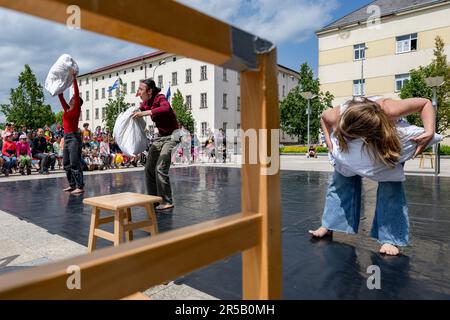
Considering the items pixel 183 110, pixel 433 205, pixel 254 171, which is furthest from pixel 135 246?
pixel 183 110

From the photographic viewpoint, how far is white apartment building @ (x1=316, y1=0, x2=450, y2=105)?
2598cm

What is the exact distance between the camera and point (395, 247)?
2.63 metres

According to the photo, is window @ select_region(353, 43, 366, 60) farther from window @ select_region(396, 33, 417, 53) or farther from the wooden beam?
the wooden beam

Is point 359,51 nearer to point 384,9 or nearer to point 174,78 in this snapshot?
point 384,9

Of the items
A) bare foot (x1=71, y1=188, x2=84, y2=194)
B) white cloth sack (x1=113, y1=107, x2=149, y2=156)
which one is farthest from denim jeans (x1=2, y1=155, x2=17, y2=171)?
white cloth sack (x1=113, y1=107, x2=149, y2=156)

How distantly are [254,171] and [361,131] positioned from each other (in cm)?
187

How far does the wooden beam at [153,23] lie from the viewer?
60cm

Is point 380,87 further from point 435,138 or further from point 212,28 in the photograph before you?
point 212,28

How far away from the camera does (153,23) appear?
69 centimetres

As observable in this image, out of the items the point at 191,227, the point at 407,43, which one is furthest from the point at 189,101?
the point at 191,227

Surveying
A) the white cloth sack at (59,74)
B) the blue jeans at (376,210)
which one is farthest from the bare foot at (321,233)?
the white cloth sack at (59,74)

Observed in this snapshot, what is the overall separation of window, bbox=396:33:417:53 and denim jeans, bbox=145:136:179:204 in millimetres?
29086

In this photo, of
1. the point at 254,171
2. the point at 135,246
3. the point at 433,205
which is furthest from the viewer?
the point at 433,205

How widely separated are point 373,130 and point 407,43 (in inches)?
1180
